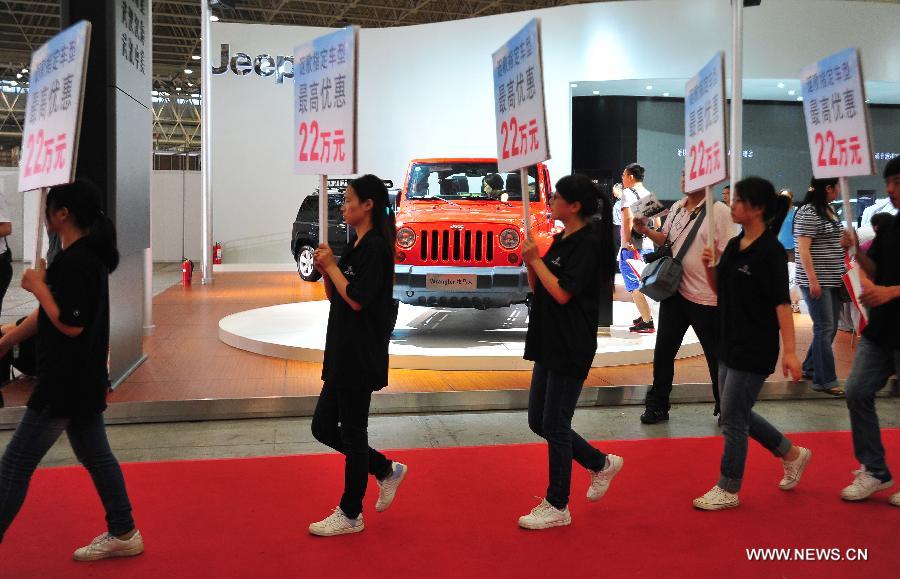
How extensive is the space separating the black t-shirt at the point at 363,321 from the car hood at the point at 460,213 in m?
4.66

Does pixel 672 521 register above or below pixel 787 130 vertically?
below

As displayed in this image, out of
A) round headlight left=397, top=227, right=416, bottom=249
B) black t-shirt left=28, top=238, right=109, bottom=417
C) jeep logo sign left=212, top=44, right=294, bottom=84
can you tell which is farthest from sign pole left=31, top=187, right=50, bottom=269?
Result: jeep logo sign left=212, top=44, right=294, bottom=84

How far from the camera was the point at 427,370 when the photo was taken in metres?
7.42

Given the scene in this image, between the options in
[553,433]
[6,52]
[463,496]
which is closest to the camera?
[553,433]

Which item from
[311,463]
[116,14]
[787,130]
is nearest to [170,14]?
[787,130]

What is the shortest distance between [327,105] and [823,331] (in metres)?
4.46

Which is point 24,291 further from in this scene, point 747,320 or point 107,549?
point 747,320

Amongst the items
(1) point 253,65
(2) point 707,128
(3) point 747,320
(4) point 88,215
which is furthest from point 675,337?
(1) point 253,65

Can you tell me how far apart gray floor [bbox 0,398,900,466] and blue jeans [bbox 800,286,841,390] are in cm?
34

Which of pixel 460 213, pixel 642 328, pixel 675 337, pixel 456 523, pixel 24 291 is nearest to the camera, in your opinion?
pixel 456 523

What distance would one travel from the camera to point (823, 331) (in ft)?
22.2

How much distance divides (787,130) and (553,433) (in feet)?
61.4

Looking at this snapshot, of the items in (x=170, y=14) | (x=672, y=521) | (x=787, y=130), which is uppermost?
(x=170, y=14)

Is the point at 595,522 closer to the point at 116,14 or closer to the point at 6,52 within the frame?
the point at 116,14
